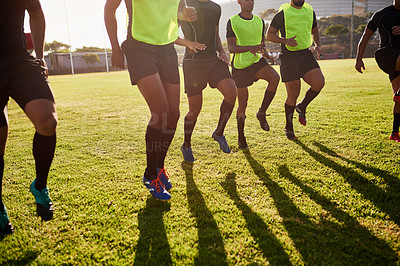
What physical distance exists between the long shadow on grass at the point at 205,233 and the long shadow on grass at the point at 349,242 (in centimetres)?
69


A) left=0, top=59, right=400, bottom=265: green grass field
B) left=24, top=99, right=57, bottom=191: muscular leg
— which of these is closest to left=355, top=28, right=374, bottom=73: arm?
left=0, top=59, right=400, bottom=265: green grass field

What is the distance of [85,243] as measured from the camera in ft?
6.67

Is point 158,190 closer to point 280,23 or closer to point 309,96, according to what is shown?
point 309,96

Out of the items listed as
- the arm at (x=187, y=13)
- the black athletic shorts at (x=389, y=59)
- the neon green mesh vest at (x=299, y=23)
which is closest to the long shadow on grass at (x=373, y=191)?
the black athletic shorts at (x=389, y=59)

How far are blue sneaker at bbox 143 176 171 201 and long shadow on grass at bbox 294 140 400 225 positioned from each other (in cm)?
187

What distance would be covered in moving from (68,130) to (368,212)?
529 cm

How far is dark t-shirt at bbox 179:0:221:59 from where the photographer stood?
145 inches

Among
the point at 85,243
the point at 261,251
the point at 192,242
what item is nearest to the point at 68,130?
the point at 85,243

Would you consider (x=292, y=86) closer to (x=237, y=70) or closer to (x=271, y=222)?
(x=237, y=70)

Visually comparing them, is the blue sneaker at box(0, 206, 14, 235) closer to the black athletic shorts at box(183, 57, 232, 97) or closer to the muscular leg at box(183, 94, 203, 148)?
the muscular leg at box(183, 94, 203, 148)

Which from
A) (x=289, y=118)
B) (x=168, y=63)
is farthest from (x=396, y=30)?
(x=168, y=63)

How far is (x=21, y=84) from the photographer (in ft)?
6.61

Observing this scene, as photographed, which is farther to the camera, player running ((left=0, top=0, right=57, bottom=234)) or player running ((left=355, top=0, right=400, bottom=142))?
player running ((left=355, top=0, right=400, bottom=142))

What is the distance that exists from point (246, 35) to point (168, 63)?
2.11 meters
